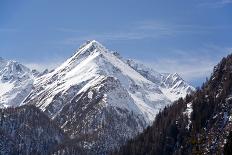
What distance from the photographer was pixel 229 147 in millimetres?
149125
